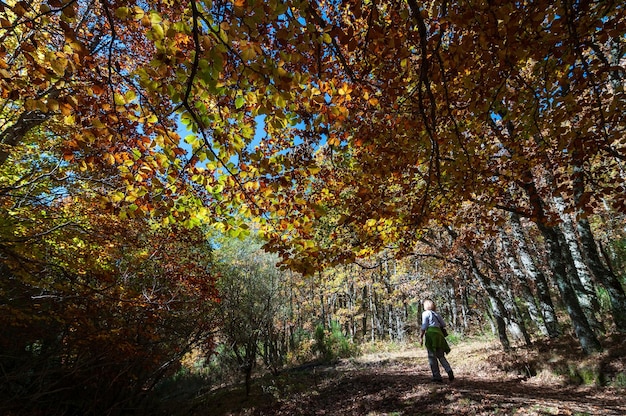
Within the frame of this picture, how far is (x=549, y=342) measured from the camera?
8.61 meters

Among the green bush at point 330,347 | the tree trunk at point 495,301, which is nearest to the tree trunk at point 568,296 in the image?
the tree trunk at point 495,301

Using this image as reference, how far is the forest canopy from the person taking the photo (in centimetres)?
253

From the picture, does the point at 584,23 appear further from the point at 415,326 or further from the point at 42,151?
the point at 415,326

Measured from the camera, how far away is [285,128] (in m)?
6.41

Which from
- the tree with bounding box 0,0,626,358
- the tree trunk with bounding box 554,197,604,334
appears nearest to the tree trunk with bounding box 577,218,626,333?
the tree trunk with bounding box 554,197,604,334

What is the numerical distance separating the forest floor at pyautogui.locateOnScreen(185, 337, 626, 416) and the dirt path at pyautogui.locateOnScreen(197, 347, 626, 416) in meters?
0.01

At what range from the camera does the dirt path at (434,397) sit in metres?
4.80

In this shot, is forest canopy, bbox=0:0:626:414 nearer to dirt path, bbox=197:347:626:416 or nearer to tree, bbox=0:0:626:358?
tree, bbox=0:0:626:358

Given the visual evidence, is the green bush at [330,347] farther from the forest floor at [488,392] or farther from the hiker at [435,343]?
the hiker at [435,343]

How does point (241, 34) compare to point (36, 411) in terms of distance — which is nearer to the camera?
point (241, 34)

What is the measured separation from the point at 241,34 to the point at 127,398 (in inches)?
338

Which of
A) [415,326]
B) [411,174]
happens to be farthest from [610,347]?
[415,326]

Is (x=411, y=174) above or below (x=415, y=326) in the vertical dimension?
above

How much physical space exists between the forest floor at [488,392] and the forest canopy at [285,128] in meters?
0.75
